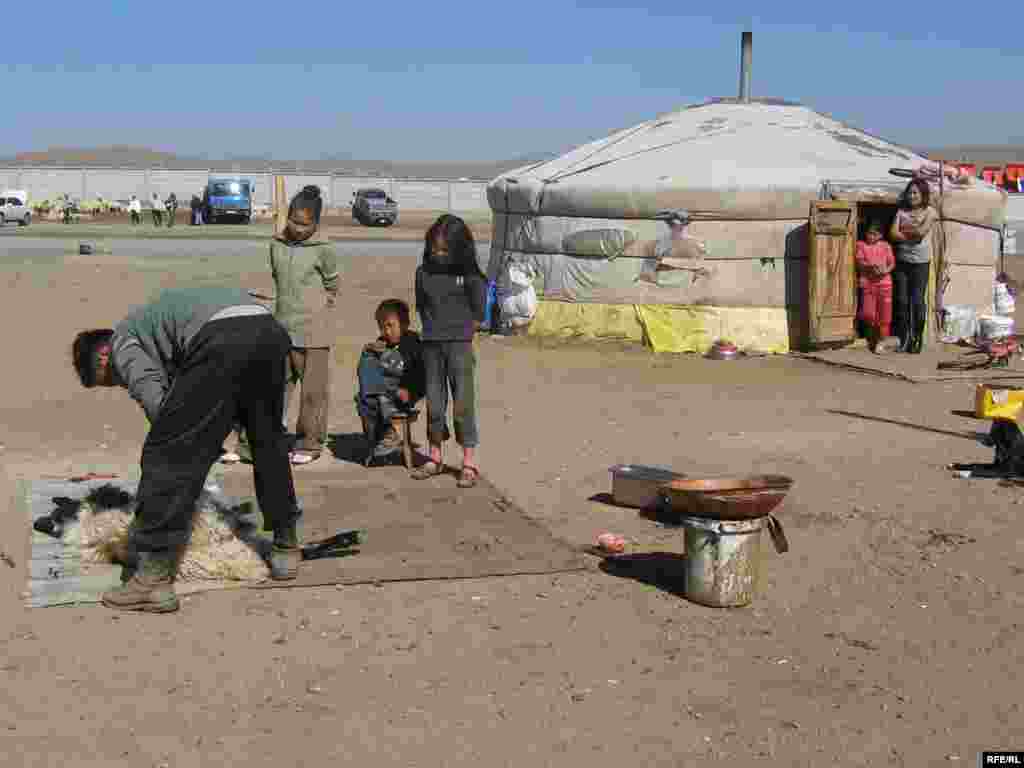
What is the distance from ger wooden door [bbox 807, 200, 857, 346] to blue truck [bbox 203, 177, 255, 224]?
32937 millimetres

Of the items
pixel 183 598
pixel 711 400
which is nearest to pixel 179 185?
pixel 711 400

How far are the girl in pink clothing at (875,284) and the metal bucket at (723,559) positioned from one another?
7916 mm

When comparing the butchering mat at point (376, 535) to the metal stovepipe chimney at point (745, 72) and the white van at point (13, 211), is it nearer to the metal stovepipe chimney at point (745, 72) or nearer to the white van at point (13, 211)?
the metal stovepipe chimney at point (745, 72)

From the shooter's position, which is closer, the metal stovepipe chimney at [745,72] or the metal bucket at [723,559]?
the metal bucket at [723,559]

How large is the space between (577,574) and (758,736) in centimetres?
170

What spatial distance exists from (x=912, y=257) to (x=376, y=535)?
8.02 metres

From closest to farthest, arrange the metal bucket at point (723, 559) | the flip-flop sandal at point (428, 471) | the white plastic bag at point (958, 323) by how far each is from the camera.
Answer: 1. the metal bucket at point (723, 559)
2. the flip-flop sandal at point (428, 471)
3. the white plastic bag at point (958, 323)

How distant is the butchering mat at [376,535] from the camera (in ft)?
17.9

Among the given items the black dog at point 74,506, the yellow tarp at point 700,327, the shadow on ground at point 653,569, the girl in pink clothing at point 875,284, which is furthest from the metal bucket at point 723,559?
the girl in pink clothing at point 875,284

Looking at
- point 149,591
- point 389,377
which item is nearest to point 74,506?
point 149,591

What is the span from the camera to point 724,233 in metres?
13.0


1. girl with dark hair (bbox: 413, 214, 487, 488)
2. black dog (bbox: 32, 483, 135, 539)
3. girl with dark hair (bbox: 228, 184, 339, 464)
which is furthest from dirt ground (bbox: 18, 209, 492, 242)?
black dog (bbox: 32, 483, 135, 539)

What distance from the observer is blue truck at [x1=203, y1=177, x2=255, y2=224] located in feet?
141

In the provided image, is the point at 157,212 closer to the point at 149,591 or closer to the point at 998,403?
the point at 998,403
